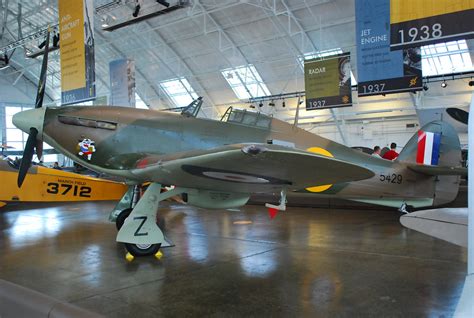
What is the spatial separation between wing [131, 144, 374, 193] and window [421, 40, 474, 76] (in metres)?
18.4

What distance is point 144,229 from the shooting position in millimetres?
4680

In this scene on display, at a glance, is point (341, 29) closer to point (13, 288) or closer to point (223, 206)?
point (223, 206)

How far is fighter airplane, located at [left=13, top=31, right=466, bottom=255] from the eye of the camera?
12.7ft

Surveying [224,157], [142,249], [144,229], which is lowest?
[142,249]

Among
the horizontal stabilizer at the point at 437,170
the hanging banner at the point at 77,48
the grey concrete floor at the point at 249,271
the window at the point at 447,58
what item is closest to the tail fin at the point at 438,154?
the horizontal stabilizer at the point at 437,170

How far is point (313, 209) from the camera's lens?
1044 centimetres

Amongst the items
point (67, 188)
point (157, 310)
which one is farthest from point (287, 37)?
point (157, 310)

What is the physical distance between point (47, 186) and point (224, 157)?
604cm

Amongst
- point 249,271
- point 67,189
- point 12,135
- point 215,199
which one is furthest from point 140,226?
point 12,135

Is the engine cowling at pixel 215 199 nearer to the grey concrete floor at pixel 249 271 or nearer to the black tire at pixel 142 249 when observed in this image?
the grey concrete floor at pixel 249 271

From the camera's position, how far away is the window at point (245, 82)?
25.6 meters

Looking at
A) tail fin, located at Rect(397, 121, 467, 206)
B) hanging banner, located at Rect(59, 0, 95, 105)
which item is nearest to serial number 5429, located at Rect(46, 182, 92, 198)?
hanging banner, located at Rect(59, 0, 95, 105)

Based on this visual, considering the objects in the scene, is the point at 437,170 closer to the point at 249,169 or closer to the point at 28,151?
the point at 249,169

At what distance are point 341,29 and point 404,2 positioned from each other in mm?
16261
